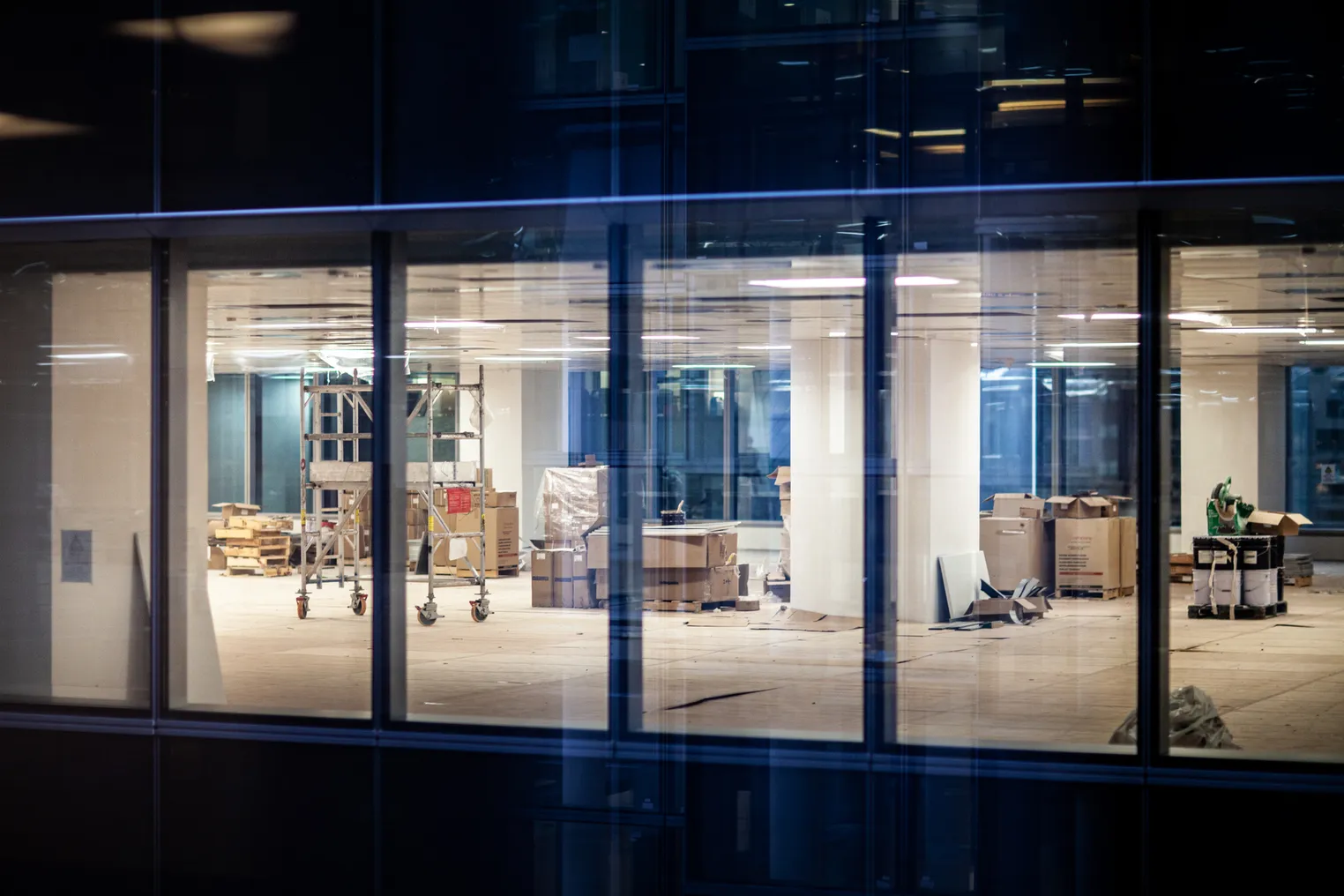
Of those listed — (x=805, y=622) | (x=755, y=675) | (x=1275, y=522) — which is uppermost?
(x=1275, y=522)

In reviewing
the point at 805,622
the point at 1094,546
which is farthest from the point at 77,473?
the point at 1094,546

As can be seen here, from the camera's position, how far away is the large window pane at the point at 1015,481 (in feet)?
19.0

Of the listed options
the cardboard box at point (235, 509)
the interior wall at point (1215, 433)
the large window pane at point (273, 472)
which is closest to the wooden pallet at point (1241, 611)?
the interior wall at point (1215, 433)

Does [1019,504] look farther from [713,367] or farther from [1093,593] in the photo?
[713,367]

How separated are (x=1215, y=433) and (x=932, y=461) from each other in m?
1.33

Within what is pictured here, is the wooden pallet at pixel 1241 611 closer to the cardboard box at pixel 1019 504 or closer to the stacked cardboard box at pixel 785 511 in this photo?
the cardboard box at pixel 1019 504

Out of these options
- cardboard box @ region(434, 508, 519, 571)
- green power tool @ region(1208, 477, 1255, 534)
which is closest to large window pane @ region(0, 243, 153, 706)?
cardboard box @ region(434, 508, 519, 571)

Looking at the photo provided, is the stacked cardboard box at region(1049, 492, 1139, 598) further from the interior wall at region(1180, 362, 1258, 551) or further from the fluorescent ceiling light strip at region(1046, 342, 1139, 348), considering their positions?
the fluorescent ceiling light strip at region(1046, 342, 1139, 348)

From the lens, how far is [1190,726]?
6.16 metres

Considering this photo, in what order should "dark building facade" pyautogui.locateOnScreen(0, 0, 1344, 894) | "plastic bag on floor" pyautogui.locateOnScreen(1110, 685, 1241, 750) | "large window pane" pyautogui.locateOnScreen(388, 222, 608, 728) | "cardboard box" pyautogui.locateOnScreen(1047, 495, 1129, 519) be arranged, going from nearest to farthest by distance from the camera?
"dark building facade" pyautogui.locateOnScreen(0, 0, 1344, 894), "cardboard box" pyautogui.locateOnScreen(1047, 495, 1129, 519), "plastic bag on floor" pyautogui.locateOnScreen(1110, 685, 1241, 750), "large window pane" pyautogui.locateOnScreen(388, 222, 608, 728)

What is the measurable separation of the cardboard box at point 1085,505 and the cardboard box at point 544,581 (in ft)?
6.95

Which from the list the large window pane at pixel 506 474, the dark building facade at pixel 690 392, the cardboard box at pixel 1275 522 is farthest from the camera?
the cardboard box at pixel 1275 522

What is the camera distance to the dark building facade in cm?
569

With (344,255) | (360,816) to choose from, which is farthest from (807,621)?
(344,255)
